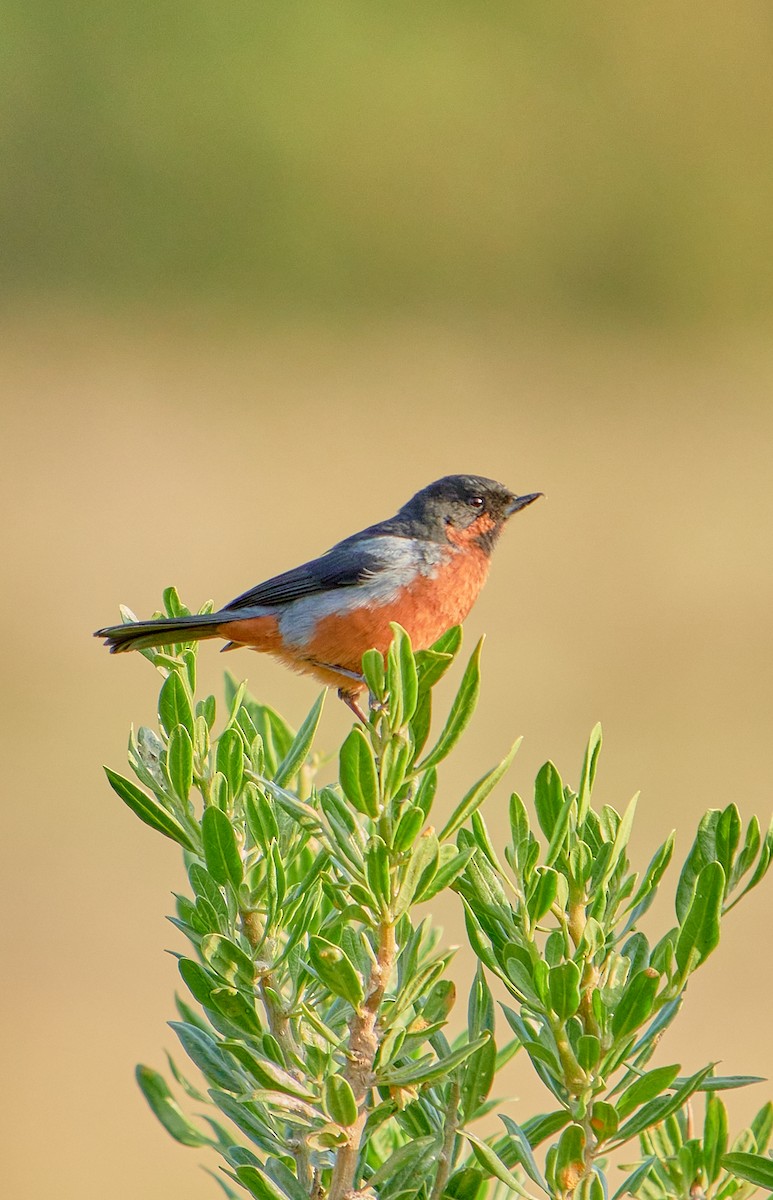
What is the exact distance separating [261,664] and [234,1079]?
6.07m

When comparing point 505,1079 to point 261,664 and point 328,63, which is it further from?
point 328,63

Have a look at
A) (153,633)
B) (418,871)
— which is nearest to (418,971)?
(418,871)

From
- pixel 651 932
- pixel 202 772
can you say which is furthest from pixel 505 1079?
pixel 202 772

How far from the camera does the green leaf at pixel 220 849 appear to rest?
79 cm

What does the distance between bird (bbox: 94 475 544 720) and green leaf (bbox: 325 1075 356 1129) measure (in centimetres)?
104

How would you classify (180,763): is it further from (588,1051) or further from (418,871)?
(588,1051)

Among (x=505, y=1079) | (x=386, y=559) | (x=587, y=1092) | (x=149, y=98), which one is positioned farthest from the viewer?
(x=149, y=98)

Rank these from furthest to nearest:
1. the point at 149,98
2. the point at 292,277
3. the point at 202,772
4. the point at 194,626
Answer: the point at 292,277, the point at 149,98, the point at 194,626, the point at 202,772

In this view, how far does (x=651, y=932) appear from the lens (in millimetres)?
4559

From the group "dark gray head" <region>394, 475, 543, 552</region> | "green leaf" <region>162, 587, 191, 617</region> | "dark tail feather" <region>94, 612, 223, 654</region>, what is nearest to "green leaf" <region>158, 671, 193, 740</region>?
"green leaf" <region>162, 587, 191, 617</region>

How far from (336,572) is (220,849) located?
1.37 meters

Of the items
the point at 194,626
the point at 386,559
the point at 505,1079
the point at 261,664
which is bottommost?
the point at 505,1079

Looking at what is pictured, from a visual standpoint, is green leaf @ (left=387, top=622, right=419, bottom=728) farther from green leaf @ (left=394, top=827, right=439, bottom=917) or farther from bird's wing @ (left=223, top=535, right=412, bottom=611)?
bird's wing @ (left=223, top=535, right=412, bottom=611)

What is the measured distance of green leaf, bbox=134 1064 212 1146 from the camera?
882mm
